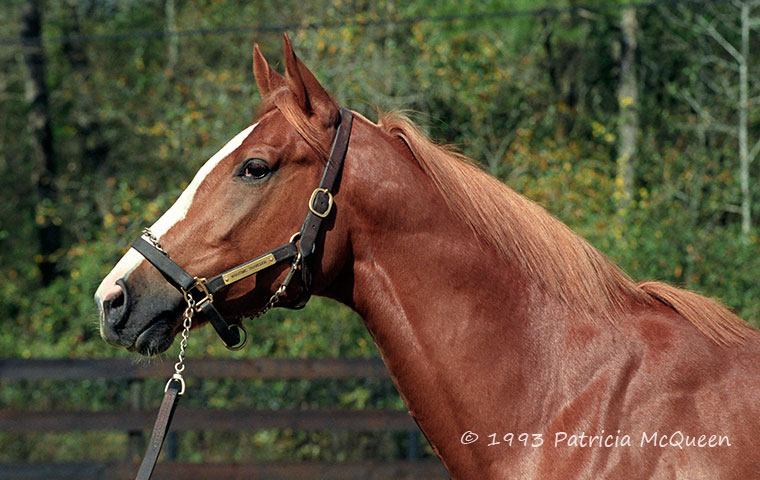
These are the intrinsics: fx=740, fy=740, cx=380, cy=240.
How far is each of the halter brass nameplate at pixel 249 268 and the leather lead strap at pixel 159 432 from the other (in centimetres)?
42

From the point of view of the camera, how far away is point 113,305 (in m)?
2.08

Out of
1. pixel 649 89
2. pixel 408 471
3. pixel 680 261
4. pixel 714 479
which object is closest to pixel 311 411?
pixel 408 471

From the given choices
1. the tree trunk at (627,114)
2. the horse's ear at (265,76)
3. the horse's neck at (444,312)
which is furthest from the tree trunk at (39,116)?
the horse's neck at (444,312)

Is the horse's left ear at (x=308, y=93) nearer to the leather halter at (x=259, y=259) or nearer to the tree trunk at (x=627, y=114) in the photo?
the leather halter at (x=259, y=259)

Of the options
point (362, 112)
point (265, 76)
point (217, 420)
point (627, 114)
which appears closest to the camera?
point (265, 76)

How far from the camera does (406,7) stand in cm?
1133

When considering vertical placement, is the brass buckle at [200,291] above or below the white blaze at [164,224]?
below

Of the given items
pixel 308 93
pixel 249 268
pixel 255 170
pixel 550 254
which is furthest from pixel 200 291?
pixel 550 254

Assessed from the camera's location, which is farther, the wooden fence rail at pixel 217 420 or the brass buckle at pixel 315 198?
the wooden fence rail at pixel 217 420

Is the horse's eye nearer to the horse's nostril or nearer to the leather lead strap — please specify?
the horse's nostril

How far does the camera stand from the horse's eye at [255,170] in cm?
215

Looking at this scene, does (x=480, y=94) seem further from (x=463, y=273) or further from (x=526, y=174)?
A: (x=463, y=273)

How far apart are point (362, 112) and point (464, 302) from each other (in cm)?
706

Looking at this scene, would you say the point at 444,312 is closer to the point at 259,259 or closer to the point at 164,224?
the point at 259,259
